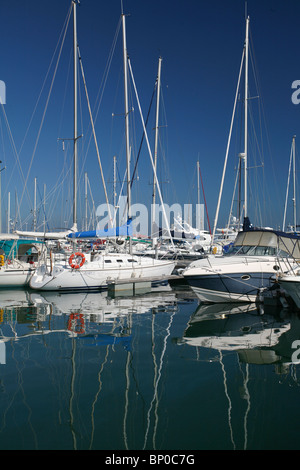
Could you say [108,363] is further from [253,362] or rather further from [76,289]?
[76,289]

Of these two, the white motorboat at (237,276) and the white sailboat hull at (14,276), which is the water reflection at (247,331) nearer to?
the white motorboat at (237,276)

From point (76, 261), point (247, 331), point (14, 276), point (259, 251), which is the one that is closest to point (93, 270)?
point (76, 261)

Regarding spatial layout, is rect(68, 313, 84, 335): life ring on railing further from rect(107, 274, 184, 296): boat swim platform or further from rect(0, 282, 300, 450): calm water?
rect(107, 274, 184, 296): boat swim platform

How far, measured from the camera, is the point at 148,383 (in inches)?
277

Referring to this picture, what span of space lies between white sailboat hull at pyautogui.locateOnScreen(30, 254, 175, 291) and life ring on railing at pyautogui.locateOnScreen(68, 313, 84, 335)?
5870mm

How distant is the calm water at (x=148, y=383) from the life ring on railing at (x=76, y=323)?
0.03m

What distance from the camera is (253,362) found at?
8.30 m

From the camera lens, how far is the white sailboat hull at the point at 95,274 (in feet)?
63.1

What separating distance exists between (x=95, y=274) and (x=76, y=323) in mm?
7715

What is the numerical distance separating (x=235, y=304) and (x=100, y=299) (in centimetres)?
666

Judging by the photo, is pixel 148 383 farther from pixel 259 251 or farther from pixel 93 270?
pixel 93 270

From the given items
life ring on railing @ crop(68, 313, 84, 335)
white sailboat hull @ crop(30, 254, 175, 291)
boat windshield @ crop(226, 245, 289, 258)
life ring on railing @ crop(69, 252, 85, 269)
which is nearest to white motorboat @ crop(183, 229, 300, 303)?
boat windshield @ crop(226, 245, 289, 258)

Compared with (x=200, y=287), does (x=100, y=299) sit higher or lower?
lower
